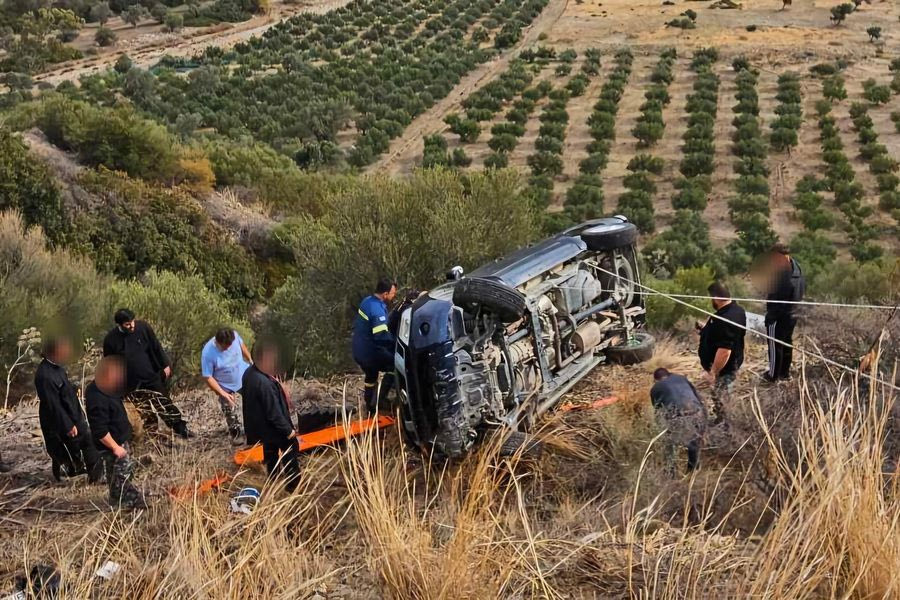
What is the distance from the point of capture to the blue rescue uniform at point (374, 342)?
6020 mm

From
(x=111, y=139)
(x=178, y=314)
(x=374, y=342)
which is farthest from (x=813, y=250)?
(x=111, y=139)

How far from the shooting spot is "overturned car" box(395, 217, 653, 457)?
4984 mm

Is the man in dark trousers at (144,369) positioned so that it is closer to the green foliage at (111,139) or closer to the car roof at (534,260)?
the car roof at (534,260)

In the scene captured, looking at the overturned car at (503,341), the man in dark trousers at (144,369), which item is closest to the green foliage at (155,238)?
the man in dark trousers at (144,369)

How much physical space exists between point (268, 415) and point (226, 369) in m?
1.82

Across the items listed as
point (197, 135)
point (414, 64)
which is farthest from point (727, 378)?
point (414, 64)

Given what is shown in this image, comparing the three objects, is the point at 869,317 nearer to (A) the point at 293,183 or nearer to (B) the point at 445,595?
(B) the point at 445,595

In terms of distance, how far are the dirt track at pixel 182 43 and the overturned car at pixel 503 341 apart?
133 ft

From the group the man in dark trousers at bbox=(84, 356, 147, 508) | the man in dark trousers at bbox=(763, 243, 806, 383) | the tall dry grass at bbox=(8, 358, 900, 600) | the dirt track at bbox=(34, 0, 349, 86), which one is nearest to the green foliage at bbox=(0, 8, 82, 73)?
the dirt track at bbox=(34, 0, 349, 86)

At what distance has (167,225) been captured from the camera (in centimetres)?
1669

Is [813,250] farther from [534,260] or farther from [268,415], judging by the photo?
[268,415]

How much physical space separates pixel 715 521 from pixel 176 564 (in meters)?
A: 2.39

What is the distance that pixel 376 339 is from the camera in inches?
239

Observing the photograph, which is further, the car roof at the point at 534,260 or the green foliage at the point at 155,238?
the green foliage at the point at 155,238
